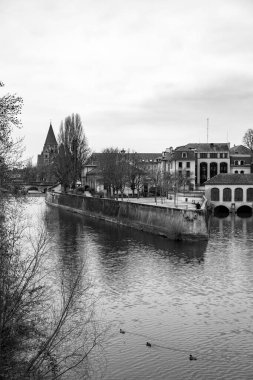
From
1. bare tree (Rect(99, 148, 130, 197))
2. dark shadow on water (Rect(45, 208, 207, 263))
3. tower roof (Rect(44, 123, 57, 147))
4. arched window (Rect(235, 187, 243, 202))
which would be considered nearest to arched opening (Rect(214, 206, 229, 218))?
arched window (Rect(235, 187, 243, 202))

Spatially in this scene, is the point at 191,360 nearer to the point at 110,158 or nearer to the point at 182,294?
the point at 182,294

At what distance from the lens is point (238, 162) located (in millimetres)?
106188

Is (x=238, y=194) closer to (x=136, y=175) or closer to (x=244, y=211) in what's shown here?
(x=244, y=211)

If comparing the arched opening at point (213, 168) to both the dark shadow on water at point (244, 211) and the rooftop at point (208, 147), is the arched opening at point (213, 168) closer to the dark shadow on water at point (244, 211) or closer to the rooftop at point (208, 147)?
the rooftop at point (208, 147)

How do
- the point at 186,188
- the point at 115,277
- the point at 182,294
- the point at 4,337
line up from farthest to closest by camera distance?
1. the point at 186,188
2. the point at 115,277
3. the point at 182,294
4. the point at 4,337

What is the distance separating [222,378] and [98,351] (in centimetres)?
481

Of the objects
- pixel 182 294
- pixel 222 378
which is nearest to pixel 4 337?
pixel 222 378

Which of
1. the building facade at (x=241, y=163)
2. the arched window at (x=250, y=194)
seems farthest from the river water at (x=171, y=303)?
the building facade at (x=241, y=163)

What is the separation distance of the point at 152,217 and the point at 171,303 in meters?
26.7

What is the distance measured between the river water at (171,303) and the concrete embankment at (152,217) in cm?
152

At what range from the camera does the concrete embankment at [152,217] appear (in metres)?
46.4

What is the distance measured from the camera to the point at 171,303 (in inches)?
1043

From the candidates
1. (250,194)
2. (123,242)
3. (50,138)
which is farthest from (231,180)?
(50,138)

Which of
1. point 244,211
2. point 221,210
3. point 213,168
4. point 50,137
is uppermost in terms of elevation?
point 50,137
